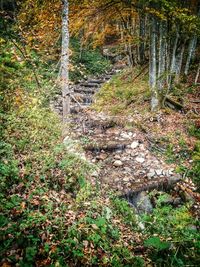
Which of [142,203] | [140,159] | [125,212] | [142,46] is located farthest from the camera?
[142,46]

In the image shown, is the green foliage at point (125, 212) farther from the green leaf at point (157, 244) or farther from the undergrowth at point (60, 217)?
the green leaf at point (157, 244)

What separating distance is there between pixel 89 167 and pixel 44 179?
5.80ft

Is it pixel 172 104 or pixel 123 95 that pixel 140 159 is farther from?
pixel 123 95

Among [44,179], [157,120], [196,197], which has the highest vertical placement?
[44,179]

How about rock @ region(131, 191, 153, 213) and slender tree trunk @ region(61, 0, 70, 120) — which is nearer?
rock @ region(131, 191, 153, 213)

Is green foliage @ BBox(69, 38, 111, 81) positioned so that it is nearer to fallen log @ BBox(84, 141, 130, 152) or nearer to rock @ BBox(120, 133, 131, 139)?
rock @ BBox(120, 133, 131, 139)

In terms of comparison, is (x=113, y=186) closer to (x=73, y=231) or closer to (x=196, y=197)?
(x=196, y=197)

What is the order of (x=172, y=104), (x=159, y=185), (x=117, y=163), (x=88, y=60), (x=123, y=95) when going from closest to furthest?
(x=159, y=185) < (x=117, y=163) < (x=172, y=104) < (x=123, y=95) < (x=88, y=60)

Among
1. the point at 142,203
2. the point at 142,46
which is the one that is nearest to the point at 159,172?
the point at 142,203

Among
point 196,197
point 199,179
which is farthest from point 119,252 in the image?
point 199,179

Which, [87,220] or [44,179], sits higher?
[44,179]

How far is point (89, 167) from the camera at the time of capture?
21.3ft

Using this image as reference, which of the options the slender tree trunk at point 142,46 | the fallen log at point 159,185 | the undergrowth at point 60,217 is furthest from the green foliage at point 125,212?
the slender tree trunk at point 142,46

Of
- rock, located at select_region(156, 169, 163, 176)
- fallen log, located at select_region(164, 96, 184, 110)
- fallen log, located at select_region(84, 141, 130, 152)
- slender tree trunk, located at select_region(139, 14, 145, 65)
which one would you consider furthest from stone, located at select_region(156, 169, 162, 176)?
slender tree trunk, located at select_region(139, 14, 145, 65)
